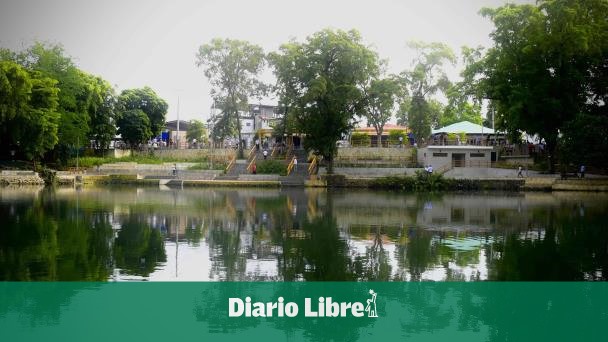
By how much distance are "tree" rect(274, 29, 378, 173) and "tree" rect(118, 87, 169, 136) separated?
78.5 feet

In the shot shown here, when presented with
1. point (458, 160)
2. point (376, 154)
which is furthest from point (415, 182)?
point (376, 154)

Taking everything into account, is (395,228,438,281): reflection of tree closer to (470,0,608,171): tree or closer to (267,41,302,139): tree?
(470,0,608,171): tree

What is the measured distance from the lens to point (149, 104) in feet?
226

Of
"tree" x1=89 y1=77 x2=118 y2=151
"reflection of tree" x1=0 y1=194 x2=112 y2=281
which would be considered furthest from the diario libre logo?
"tree" x1=89 y1=77 x2=118 y2=151

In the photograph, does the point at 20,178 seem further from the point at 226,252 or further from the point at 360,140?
the point at 226,252

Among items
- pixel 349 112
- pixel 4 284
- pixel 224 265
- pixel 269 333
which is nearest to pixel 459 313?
pixel 269 333

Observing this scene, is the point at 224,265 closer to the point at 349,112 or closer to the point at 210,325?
the point at 210,325

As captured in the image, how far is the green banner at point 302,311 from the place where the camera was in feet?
31.3

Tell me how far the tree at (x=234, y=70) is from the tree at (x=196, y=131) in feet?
93.7

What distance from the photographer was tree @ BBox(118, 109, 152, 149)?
64.7 meters

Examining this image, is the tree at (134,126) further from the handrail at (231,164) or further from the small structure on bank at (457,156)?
the small structure on bank at (457,156)

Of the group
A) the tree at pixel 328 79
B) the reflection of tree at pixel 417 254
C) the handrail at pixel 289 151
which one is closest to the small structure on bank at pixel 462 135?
the tree at pixel 328 79

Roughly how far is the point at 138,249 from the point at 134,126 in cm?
5075

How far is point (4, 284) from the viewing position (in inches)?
473
